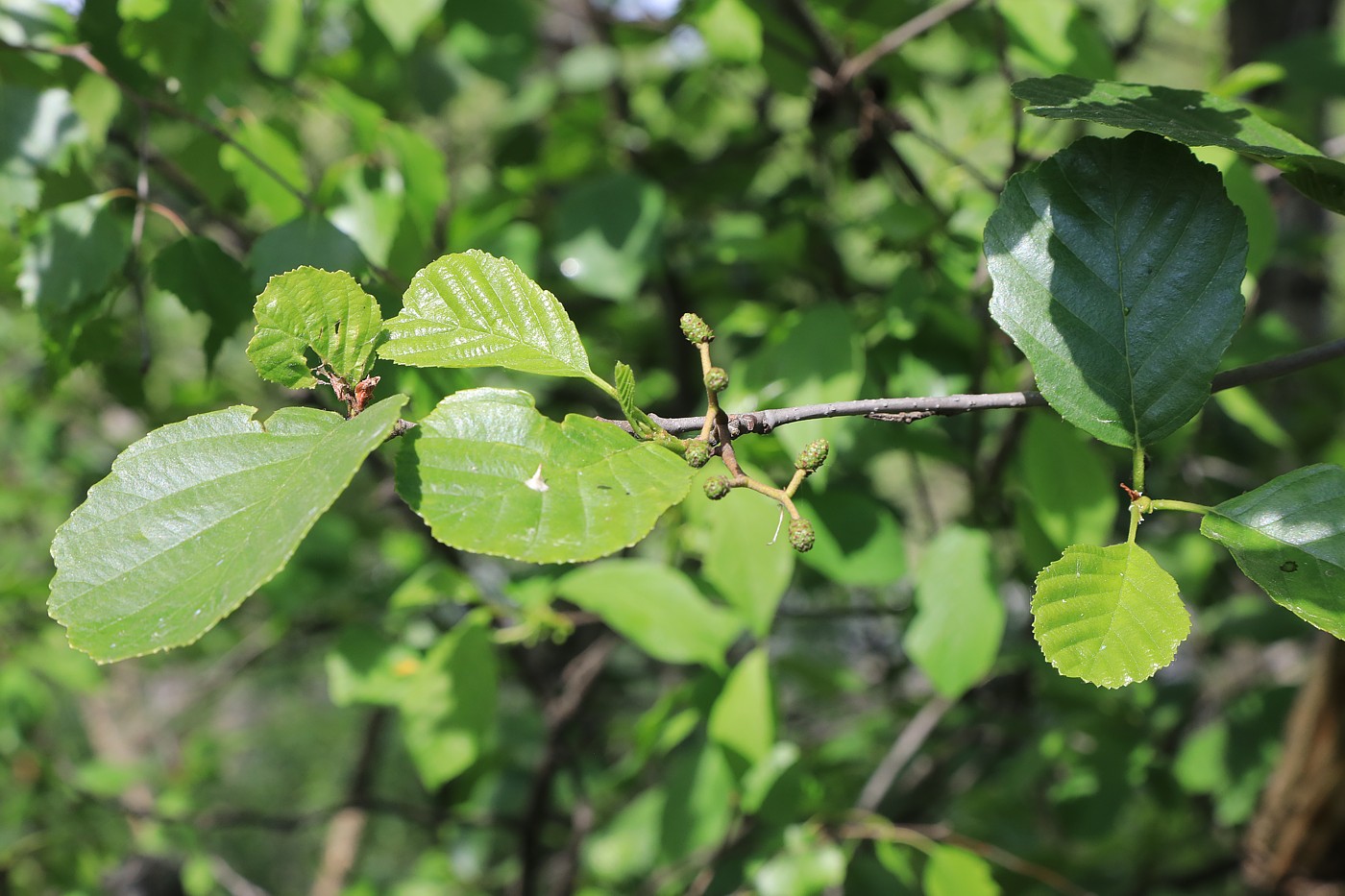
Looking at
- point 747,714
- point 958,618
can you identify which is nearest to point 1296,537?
point 958,618

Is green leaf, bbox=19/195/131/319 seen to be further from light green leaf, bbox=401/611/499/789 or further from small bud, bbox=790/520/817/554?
small bud, bbox=790/520/817/554

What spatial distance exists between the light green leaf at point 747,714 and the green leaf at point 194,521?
30.3 inches

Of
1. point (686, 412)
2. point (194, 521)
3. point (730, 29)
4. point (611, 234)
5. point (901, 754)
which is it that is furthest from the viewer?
point (686, 412)

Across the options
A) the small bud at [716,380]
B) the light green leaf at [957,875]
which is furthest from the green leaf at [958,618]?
the small bud at [716,380]

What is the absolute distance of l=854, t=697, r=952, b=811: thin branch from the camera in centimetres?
149

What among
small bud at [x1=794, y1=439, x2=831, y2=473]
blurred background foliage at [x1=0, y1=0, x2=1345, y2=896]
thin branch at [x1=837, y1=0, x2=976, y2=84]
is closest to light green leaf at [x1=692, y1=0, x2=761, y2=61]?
blurred background foliage at [x1=0, y1=0, x2=1345, y2=896]

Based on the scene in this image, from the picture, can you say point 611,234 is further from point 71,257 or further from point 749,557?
point 71,257

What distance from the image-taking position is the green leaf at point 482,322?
→ 536 mm

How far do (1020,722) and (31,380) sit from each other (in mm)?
2160

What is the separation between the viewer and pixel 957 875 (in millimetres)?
1185

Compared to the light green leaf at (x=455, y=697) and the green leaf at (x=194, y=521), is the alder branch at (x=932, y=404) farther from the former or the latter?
the light green leaf at (x=455, y=697)

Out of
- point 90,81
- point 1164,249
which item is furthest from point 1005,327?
point 90,81

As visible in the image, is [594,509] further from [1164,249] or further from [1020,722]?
[1020,722]

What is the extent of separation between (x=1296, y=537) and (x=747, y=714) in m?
0.75
